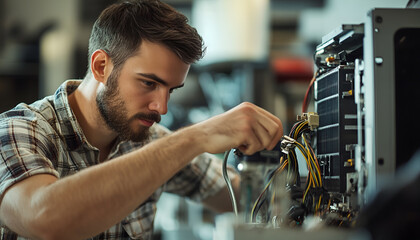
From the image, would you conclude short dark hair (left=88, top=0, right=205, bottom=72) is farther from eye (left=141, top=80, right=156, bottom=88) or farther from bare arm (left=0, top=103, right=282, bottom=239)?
bare arm (left=0, top=103, right=282, bottom=239)

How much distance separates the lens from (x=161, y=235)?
3.22 m

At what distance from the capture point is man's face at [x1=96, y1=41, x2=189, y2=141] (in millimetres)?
1259

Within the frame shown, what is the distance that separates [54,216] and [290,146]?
487 millimetres

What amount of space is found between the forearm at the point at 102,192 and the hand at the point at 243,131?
39 millimetres

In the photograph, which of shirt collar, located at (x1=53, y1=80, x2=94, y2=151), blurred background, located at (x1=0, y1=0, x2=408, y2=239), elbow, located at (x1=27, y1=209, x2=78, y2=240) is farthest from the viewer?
blurred background, located at (x1=0, y1=0, x2=408, y2=239)

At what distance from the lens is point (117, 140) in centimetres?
153

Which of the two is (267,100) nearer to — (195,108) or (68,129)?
(195,108)

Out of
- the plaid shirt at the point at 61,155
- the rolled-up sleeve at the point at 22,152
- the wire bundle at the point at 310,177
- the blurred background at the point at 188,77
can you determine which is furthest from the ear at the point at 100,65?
the blurred background at the point at 188,77

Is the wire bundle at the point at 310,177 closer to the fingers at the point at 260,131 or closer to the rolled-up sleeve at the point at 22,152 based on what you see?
the fingers at the point at 260,131

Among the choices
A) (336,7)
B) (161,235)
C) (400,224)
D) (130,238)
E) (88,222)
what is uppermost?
(336,7)

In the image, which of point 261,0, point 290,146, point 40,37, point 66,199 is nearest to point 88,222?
point 66,199

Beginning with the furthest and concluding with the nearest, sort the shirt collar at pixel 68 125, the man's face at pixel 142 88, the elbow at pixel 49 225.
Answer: the shirt collar at pixel 68 125 < the man's face at pixel 142 88 < the elbow at pixel 49 225

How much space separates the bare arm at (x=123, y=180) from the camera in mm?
925

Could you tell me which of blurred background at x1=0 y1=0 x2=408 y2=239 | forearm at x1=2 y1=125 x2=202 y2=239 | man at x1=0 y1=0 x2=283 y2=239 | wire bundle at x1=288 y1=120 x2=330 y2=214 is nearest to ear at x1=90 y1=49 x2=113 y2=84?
man at x1=0 y1=0 x2=283 y2=239
